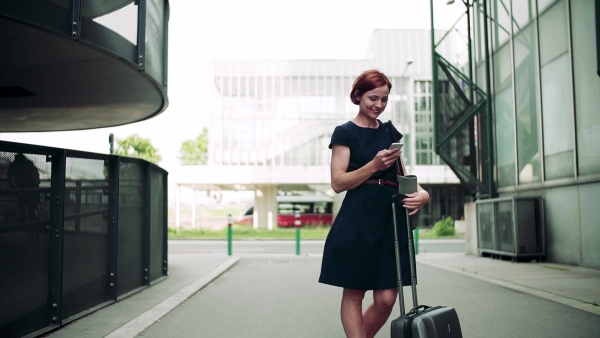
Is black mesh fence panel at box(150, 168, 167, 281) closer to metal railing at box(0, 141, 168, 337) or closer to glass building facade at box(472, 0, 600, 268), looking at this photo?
metal railing at box(0, 141, 168, 337)

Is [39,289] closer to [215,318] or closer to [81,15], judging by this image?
[215,318]

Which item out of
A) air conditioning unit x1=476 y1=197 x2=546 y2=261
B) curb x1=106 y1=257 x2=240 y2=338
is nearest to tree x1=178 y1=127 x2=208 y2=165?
air conditioning unit x1=476 y1=197 x2=546 y2=261

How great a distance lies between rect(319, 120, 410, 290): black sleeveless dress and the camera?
334cm

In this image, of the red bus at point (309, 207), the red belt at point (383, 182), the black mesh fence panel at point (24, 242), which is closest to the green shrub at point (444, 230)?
the red bus at point (309, 207)

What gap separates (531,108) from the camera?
13523 millimetres

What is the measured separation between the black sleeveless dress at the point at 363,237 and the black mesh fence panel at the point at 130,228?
467cm

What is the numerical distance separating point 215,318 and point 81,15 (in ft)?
10.8

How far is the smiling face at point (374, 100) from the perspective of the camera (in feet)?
11.2

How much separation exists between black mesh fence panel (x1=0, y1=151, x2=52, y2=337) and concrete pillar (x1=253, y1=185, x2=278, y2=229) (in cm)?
4204

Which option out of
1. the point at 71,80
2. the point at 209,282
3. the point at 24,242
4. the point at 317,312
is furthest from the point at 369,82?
the point at 209,282

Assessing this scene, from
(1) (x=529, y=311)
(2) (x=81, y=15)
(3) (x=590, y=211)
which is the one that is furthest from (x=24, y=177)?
(3) (x=590, y=211)

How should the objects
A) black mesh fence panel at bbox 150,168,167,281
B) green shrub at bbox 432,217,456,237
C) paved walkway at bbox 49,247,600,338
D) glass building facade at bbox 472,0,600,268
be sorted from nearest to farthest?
1. paved walkway at bbox 49,247,600,338
2. black mesh fence panel at bbox 150,168,167,281
3. glass building facade at bbox 472,0,600,268
4. green shrub at bbox 432,217,456,237

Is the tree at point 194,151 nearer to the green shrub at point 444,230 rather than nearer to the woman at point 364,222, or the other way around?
the green shrub at point 444,230

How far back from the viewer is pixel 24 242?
5.08 metres
